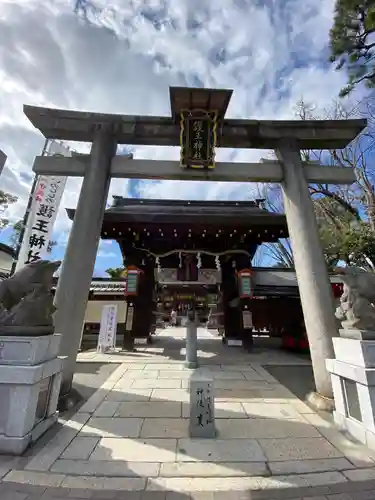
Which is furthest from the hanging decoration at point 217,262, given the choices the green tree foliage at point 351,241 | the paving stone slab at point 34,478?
the paving stone slab at point 34,478

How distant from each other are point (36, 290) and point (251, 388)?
482cm

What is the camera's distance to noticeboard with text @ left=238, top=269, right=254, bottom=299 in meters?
10.6

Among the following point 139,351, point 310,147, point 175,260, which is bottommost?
point 139,351

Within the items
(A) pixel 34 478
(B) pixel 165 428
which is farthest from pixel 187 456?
(A) pixel 34 478

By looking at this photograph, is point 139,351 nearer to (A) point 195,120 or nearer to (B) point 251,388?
(B) point 251,388

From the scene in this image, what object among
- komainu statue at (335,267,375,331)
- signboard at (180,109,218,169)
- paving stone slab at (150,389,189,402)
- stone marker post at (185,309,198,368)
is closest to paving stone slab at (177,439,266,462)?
paving stone slab at (150,389,189,402)

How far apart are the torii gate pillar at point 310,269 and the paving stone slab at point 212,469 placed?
2.34m

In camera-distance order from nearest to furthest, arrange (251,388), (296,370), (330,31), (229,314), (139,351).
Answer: (251,388)
(296,370)
(330,31)
(139,351)
(229,314)

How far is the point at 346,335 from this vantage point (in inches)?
149

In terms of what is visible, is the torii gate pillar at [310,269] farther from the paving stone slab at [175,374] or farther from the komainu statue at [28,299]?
the komainu statue at [28,299]

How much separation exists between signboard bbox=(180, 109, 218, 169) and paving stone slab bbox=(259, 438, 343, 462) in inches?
202

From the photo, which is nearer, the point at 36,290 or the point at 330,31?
the point at 36,290

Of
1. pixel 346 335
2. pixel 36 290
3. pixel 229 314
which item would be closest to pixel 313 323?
pixel 346 335

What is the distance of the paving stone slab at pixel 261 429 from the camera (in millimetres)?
3535
